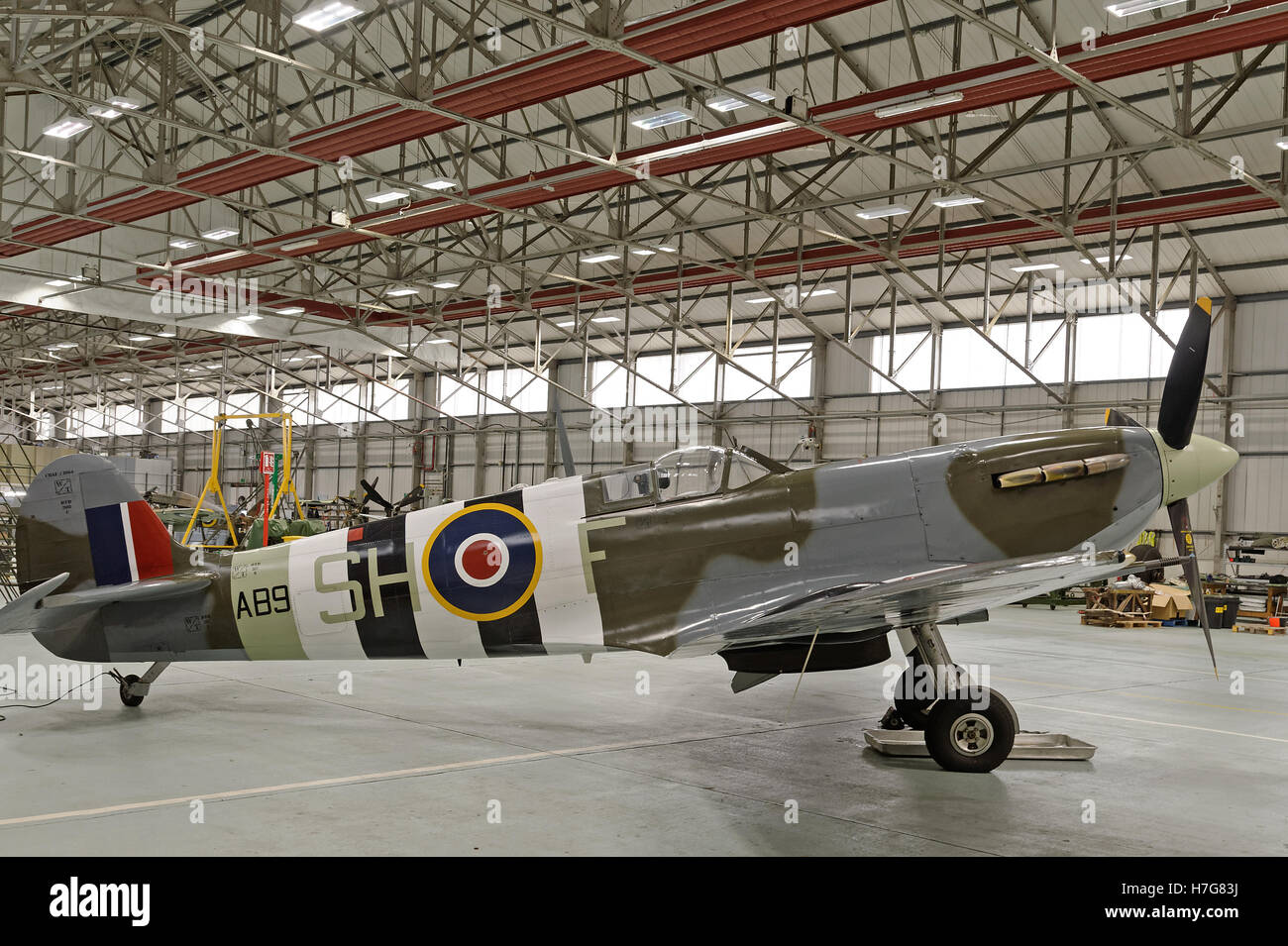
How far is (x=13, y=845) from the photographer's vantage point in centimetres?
508

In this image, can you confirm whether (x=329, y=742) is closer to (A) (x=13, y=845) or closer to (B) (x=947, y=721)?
(A) (x=13, y=845)

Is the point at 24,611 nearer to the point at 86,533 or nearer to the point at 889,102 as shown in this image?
the point at 86,533

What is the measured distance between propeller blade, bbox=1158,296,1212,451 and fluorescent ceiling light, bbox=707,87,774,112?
862cm

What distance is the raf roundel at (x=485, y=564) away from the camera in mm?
7723

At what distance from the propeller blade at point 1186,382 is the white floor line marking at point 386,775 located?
12.0 ft

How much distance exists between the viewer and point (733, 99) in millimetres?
14820

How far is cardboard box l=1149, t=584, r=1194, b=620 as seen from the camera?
1955 cm

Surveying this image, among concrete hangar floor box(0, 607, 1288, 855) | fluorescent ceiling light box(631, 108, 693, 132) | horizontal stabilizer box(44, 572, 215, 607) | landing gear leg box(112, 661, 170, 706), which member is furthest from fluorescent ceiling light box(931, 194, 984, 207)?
landing gear leg box(112, 661, 170, 706)

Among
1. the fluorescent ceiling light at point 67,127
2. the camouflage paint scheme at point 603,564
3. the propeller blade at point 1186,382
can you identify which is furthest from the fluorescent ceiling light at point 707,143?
the camouflage paint scheme at point 603,564

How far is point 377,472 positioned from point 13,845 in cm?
4154

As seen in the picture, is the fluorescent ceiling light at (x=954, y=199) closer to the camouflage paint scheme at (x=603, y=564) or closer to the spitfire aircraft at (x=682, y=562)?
the spitfire aircraft at (x=682, y=562)

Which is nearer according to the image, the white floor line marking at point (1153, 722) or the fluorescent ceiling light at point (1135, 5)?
the white floor line marking at point (1153, 722)

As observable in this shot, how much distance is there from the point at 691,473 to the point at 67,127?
14.2m
